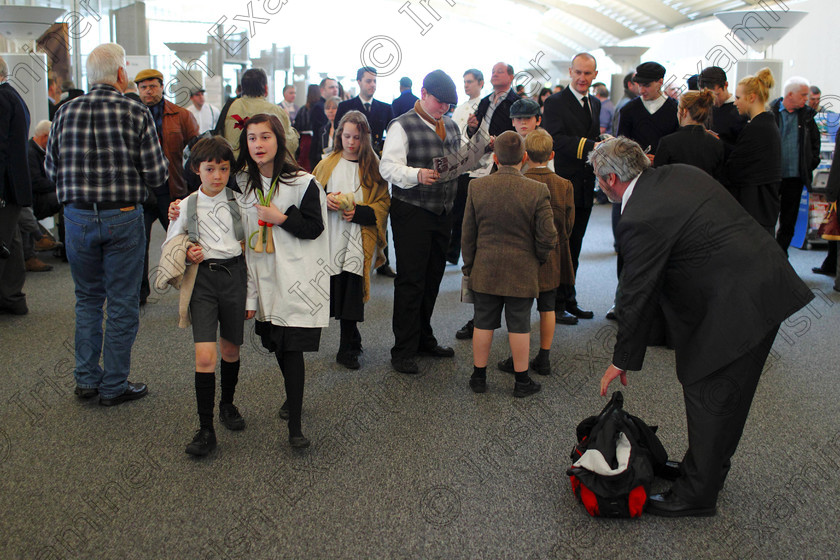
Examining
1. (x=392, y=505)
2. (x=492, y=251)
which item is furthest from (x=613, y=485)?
(x=492, y=251)

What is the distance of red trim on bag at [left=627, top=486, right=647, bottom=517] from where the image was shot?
2.44 meters

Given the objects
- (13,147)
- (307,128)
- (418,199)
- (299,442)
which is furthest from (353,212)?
(307,128)

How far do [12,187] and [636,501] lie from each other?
397cm

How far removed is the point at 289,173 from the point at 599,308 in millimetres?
3119

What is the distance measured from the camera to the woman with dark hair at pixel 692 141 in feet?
14.0

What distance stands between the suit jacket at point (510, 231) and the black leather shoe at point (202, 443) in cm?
142

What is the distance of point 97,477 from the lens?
8.82 ft

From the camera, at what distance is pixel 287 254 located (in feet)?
9.46

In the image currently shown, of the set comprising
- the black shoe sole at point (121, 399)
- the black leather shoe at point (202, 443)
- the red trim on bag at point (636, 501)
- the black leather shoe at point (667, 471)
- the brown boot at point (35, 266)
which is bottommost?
the brown boot at point (35, 266)

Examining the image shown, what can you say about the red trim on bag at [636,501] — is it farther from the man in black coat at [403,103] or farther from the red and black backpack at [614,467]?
the man in black coat at [403,103]

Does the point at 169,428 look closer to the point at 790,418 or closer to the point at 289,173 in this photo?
the point at 289,173

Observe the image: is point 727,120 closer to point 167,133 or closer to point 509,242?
point 509,242

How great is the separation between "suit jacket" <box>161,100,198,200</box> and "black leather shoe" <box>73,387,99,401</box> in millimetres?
1907

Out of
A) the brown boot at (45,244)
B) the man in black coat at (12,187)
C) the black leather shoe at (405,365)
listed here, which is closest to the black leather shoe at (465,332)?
the black leather shoe at (405,365)
